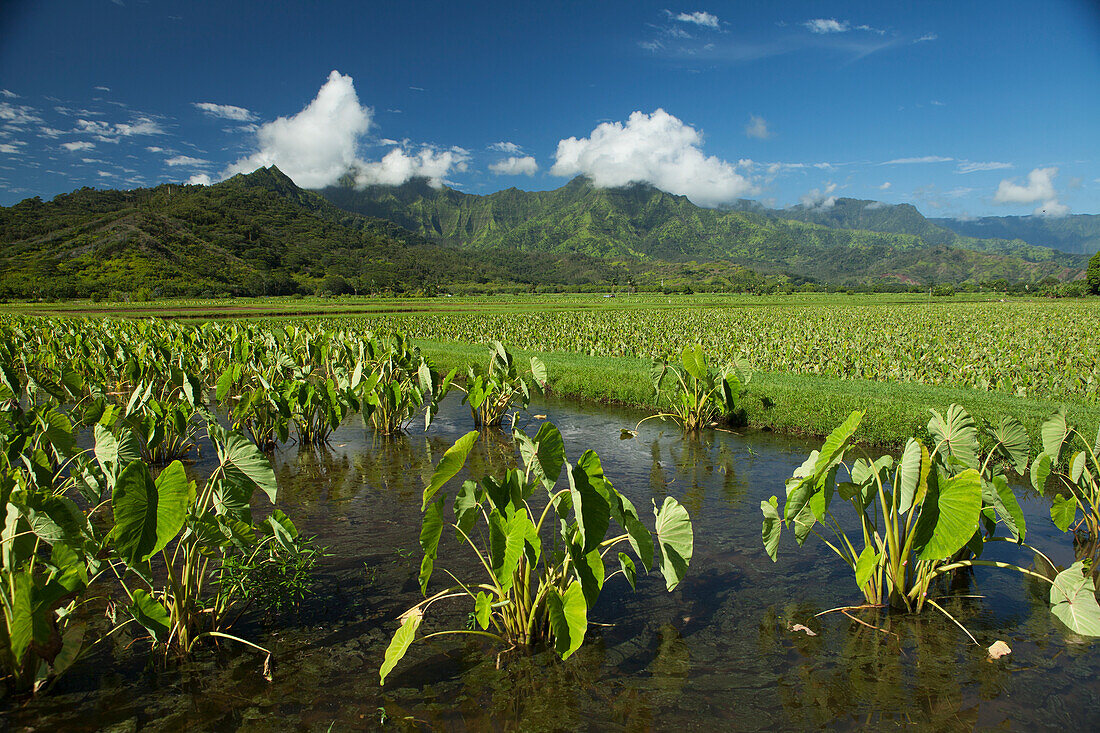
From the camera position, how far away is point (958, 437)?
142 inches

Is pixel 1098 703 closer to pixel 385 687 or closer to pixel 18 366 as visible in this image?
pixel 385 687

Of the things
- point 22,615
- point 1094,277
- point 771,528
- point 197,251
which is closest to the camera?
point 22,615

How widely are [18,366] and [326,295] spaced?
65237mm

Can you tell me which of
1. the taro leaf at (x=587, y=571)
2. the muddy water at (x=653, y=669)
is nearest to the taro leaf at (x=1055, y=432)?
the muddy water at (x=653, y=669)

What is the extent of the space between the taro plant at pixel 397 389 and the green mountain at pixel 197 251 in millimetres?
68304

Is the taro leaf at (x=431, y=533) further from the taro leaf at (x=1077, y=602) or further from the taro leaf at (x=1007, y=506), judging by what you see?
the taro leaf at (x=1007, y=506)

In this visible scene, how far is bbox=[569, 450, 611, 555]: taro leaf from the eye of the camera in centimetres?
271

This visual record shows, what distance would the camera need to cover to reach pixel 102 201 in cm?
12025

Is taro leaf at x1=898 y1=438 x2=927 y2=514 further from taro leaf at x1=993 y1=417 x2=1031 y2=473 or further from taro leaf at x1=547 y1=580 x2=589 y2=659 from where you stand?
taro leaf at x1=547 y1=580 x2=589 y2=659

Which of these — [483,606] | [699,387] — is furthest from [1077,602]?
[699,387]

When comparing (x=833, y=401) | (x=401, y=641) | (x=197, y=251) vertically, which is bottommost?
(x=833, y=401)

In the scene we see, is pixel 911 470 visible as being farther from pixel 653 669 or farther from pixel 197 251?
pixel 197 251

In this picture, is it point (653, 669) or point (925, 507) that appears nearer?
point (925, 507)

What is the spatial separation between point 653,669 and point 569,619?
1038mm
